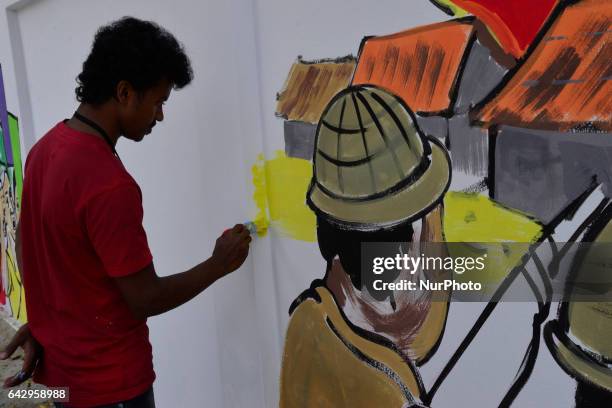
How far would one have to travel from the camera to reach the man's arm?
1.48 m

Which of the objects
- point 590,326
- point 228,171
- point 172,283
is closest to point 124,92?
point 172,283

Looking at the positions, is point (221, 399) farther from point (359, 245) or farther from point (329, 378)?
point (359, 245)

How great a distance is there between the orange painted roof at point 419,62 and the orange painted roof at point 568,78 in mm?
191

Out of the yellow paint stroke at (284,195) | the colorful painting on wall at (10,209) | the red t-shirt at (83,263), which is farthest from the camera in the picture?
the colorful painting on wall at (10,209)

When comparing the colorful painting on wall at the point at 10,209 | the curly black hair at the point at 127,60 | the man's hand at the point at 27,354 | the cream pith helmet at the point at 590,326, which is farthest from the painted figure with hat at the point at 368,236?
the colorful painting on wall at the point at 10,209

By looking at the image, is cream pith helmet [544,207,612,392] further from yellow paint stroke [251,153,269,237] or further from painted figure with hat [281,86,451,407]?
yellow paint stroke [251,153,269,237]

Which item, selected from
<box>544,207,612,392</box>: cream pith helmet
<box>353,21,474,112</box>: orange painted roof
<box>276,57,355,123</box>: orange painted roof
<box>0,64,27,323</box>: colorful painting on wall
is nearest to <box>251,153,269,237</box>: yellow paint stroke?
<box>276,57,355,123</box>: orange painted roof

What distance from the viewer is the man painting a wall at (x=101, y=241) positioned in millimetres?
1437

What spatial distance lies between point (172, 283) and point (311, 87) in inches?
34.2

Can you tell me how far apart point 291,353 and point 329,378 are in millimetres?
203

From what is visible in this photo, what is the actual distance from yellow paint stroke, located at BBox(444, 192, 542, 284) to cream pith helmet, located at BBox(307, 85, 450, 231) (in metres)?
→ 0.08

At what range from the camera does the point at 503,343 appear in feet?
5.14

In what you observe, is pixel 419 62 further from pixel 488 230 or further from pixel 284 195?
pixel 284 195

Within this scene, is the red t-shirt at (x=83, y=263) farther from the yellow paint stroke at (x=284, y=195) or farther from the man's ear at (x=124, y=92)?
the yellow paint stroke at (x=284, y=195)
